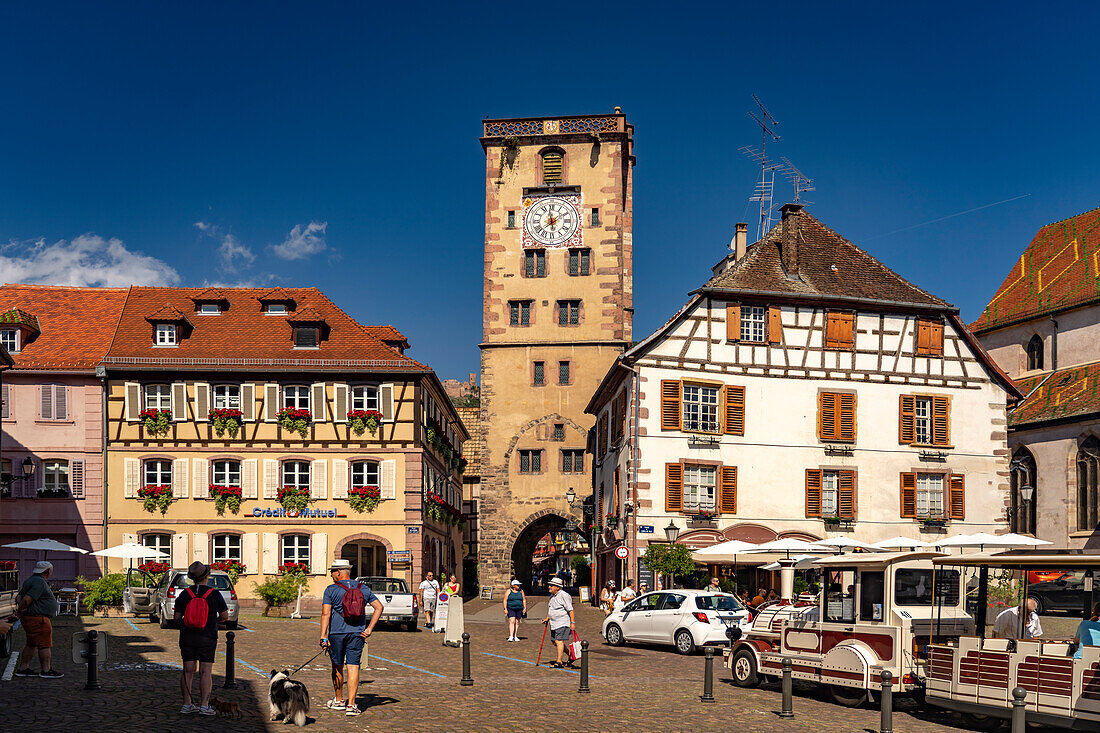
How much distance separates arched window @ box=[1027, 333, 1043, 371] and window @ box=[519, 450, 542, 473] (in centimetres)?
2246

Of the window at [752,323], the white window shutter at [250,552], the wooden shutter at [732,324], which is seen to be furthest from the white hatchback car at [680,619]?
the white window shutter at [250,552]

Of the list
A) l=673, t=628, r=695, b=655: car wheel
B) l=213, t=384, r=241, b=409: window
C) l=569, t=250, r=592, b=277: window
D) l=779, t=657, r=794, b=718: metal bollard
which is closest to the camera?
l=779, t=657, r=794, b=718: metal bollard

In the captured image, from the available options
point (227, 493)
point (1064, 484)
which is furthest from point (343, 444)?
point (1064, 484)

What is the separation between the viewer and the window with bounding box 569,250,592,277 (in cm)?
5400

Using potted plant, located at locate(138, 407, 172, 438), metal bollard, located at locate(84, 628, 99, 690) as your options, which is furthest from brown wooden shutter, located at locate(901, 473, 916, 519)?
metal bollard, located at locate(84, 628, 99, 690)

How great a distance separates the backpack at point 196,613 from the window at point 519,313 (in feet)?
132

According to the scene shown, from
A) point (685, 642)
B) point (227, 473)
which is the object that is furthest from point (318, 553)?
point (685, 642)

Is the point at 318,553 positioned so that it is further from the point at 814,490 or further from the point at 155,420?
the point at 814,490

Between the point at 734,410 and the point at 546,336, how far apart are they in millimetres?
15844

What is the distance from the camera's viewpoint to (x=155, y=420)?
1658 inches

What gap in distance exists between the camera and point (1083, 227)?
54.5 meters

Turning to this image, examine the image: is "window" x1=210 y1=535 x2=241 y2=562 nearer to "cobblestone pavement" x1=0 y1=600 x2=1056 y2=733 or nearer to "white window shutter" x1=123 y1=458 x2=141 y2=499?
"white window shutter" x1=123 y1=458 x2=141 y2=499

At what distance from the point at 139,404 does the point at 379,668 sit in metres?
24.7

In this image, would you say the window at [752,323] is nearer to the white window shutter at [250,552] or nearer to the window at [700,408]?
the window at [700,408]
